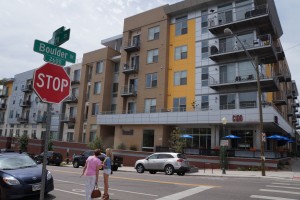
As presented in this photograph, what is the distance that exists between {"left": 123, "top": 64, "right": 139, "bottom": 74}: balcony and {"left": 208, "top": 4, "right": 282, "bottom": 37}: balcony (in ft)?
39.0

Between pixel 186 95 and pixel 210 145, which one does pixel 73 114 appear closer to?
pixel 186 95

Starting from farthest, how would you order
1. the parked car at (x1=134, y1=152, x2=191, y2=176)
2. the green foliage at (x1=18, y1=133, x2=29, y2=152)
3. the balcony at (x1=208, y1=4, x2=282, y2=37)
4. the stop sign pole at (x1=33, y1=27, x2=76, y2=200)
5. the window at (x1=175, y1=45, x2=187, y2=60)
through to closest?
the green foliage at (x1=18, y1=133, x2=29, y2=152) < the window at (x1=175, y1=45, x2=187, y2=60) < the balcony at (x1=208, y1=4, x2=282, y2=37) < the parked car at (x1=134, y1=152, x2=191, y2=176) < the stop sign pole at (x1=33, y1=27, x2=76, y2=200)

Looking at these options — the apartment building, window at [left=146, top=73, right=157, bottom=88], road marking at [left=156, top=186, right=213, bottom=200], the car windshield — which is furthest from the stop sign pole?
window at [left=146, top=73, right=157, bottom=88]

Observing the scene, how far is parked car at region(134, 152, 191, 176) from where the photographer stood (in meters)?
20.7

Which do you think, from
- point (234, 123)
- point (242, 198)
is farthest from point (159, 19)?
point (242, 198)

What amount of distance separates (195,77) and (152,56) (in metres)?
7.54

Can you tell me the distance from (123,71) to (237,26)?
17.0m

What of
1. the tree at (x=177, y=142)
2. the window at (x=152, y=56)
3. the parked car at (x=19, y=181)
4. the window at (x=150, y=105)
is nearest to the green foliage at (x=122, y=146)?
the window at (x=150, y=105)

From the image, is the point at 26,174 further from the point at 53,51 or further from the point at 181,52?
the point at 181,52

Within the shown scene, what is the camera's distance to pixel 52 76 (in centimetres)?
529

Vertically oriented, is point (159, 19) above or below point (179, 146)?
above

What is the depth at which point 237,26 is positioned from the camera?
3070cm

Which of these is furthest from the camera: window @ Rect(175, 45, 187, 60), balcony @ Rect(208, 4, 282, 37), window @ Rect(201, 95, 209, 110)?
window @ Rect(175, 45, 187, 60)

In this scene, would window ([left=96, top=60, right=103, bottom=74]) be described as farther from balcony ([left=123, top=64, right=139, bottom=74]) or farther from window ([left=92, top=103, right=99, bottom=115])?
balcony ([left=123, top=64, right=139, bottom=74])
